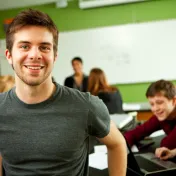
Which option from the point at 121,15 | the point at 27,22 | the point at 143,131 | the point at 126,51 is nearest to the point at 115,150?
the point at 27,22

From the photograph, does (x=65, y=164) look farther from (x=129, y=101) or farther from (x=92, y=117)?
(x=129, y=101)

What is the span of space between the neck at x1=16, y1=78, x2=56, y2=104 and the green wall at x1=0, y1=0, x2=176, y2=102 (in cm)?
359

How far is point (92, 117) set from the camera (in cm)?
100

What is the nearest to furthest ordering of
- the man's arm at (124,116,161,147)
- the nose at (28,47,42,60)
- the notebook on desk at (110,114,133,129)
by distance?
the nose at (28,47,42,60), the man's arm at (124,116,161,147), the notebook on desk at (110,114,133,129)

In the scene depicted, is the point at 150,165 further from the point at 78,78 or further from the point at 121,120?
the point at 78,78

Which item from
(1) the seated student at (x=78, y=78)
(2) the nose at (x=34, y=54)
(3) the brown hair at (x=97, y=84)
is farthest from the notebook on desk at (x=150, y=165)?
(1) the seated student at (x=78, y=78)

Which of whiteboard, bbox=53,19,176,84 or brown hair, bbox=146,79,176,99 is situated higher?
whiteboard, bbox=53,19,176,84

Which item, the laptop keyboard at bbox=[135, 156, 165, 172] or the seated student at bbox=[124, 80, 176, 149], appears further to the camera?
the seated student at bbox=[124, 80, 176, 149]

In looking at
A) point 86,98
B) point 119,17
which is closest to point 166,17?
point 119,17

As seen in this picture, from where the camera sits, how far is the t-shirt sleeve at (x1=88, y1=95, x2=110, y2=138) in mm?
1001

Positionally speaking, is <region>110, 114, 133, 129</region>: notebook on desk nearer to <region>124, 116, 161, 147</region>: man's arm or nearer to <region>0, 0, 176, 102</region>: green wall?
<region>124, 116, 161, 147</region>: man's arm

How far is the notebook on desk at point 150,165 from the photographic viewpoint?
4.35ft

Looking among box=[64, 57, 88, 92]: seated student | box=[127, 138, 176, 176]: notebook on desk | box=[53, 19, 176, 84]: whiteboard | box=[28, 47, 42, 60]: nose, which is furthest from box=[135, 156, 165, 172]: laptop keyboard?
box=[53, 19, 176, 84]: whiteboard

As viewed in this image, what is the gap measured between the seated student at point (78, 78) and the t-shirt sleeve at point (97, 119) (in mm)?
3074
